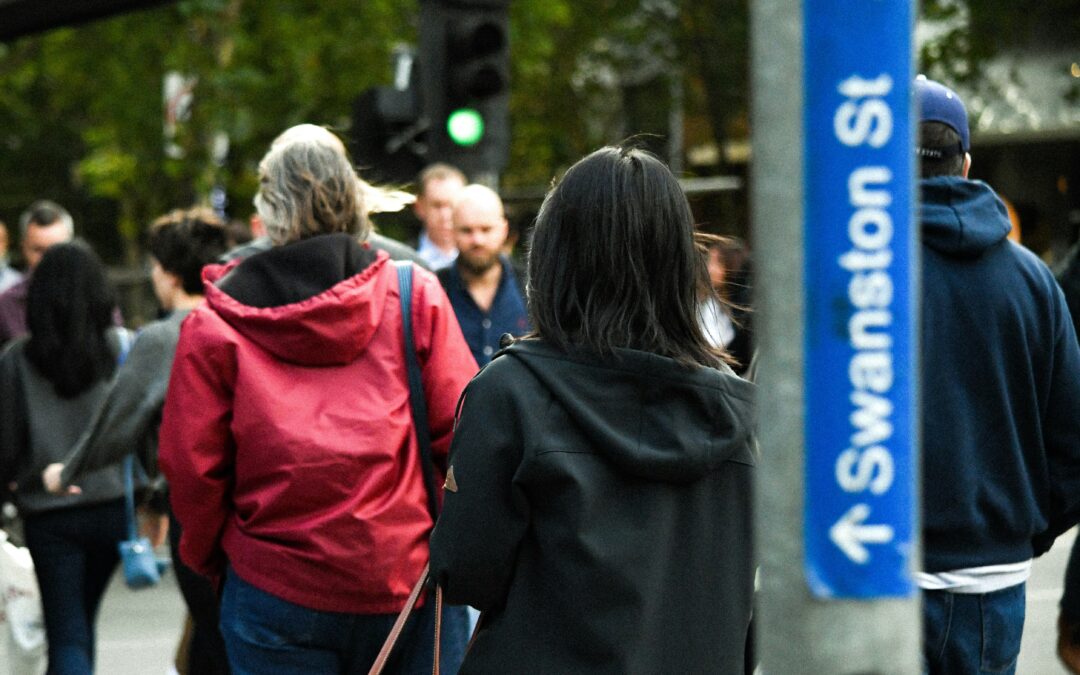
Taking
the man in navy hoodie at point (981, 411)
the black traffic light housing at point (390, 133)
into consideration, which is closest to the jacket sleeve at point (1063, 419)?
the man in navy hoodie at point (981, 411)

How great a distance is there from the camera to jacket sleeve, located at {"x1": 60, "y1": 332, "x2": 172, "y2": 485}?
5355 mm

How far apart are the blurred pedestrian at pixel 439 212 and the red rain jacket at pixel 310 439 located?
3.61 meters

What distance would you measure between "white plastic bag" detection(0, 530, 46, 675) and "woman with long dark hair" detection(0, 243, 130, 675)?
62 millimetres

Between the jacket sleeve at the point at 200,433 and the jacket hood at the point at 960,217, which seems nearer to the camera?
the jacket hood at the point at 960,217

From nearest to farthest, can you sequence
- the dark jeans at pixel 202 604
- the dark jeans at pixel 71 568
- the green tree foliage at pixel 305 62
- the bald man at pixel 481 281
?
the dark jeans at pixel 202 604, the dark jeans at pixel 71 568, the bald man at pixel 481 281, the green tree foliage at pixel 305 62

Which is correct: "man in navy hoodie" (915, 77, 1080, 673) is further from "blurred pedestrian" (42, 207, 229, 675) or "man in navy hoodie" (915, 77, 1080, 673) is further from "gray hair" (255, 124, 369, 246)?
"blurred pedestrian" (42, 207, 229, 675)

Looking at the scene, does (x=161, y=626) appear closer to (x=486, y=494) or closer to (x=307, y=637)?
(x=307, y=637)

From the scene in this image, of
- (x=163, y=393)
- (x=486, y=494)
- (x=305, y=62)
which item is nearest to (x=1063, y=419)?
(x=486, y=494)

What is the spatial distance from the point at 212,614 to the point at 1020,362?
2.68m

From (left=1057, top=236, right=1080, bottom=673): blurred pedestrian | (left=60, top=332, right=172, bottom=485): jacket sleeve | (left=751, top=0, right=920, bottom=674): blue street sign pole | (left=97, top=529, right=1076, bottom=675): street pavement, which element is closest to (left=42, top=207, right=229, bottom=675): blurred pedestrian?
(left=60, top=332, right=172, bottom=485): jacket sleeve

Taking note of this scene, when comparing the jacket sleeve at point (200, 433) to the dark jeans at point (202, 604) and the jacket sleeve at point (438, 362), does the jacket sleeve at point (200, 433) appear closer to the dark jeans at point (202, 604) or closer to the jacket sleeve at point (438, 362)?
the jacket sleeve at point (438, 362)

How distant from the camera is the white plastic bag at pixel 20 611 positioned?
538cm

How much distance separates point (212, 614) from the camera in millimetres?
4910

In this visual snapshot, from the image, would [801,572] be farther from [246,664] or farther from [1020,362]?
[246,664]
